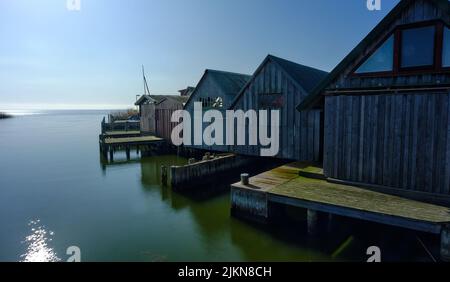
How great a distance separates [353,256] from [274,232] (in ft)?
8.60

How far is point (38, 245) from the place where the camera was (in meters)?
9.63

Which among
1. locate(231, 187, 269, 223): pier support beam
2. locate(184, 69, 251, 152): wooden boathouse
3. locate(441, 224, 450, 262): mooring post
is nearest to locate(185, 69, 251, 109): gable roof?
locate(184, 69, 251, 152): wooden boathouse

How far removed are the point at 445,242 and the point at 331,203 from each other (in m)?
2.77

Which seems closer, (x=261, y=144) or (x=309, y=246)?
(x=309, y=246)

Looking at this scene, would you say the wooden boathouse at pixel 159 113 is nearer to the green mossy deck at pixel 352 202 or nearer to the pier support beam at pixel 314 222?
the green mossy deck at pixel 352 202

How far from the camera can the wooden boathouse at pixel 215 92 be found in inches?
814

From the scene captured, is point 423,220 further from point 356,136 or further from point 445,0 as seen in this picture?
point 445,0

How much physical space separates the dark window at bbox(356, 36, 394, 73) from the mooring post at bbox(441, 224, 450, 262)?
5.00 metres

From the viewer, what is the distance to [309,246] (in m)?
8.90

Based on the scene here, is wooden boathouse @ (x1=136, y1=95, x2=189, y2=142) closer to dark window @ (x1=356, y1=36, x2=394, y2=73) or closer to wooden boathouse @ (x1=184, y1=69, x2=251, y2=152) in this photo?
wooden boathouse @ (x1=184, y1=69, x2=251, y2=152)

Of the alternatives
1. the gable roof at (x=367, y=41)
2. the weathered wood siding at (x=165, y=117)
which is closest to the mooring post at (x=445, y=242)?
the gable roof at (x=367, y=41)
